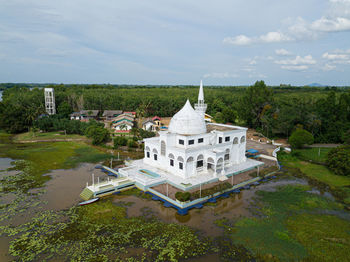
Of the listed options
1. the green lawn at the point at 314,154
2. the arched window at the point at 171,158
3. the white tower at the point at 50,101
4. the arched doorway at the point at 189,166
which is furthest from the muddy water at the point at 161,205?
the white tower at the point at 50,101

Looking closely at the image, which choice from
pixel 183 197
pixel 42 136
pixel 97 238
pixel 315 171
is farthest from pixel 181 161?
pixel 42 136

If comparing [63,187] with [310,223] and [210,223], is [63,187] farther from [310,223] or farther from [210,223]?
[310,223]

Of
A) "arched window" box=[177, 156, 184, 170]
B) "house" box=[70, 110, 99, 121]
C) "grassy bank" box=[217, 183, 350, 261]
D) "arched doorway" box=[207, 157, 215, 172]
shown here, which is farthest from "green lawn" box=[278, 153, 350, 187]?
"house" box=[70, 110, 99, 121]

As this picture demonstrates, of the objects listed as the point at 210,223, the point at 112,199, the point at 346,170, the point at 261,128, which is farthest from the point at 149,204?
the point at 261,128

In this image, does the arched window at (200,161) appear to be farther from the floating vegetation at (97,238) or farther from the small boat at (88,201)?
the small boat at (88,201)

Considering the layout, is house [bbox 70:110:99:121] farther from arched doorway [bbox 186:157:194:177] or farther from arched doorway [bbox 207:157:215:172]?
arched doorway [bbox 186:157:194:177]

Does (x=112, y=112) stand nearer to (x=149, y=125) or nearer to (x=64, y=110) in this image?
(x=64, y=110)

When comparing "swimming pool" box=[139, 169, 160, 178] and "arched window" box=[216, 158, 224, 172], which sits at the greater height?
"arched window" box=[216, 158, 224, 172]
